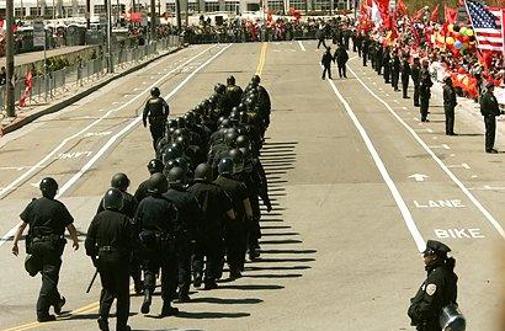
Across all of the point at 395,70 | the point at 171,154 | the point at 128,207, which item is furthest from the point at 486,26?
the point at 128,207

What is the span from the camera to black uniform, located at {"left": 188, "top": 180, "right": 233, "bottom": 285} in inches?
634

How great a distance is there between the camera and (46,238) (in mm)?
15305

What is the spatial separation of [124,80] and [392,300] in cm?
4929

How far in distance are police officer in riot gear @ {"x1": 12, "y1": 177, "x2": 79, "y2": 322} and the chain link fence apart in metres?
30.2

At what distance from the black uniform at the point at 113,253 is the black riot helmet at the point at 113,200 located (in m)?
0.05

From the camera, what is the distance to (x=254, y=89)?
101ft

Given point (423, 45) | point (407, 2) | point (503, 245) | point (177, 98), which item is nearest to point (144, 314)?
point (503, 245)

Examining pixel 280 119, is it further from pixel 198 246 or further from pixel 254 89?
pixel 198 246

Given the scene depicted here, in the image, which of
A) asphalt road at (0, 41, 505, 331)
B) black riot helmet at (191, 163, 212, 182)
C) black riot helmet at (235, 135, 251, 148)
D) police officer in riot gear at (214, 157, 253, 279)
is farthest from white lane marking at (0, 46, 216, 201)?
black riot helmet at (191, 163, 212, 182)

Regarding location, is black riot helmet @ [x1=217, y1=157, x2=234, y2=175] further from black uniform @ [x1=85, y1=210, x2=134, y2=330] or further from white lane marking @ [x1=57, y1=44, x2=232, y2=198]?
white lane marking @ [x1=57, y1=44, x2=232, y2=198]

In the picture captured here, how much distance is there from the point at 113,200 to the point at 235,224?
10.9ft

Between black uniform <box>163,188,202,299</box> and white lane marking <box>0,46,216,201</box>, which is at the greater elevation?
black uniform <box>163,188,202,299</box>

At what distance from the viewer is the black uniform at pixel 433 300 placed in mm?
10477

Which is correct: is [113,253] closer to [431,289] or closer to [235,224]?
[235,224]
